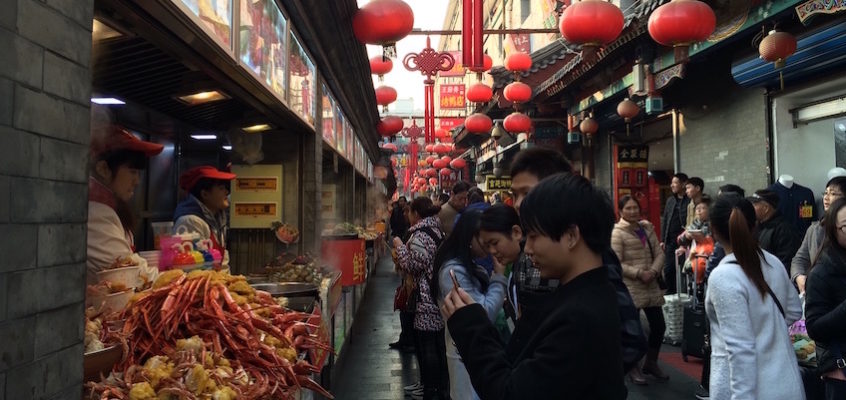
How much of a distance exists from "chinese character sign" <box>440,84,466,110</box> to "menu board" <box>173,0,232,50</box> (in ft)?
67.1

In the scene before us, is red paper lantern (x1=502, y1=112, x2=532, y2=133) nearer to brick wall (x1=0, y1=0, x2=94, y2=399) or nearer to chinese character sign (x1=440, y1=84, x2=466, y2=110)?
brick wall (x1=0, y1=0, x2=94, y2=399)

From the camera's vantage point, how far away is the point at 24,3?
1558mm

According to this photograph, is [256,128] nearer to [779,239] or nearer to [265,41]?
[265,41]

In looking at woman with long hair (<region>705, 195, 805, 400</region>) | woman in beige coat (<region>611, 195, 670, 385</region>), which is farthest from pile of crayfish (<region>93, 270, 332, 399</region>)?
woman in beige coat (<region>611, 195, 670, 385</region>)

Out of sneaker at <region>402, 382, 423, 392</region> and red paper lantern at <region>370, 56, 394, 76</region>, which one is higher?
red paper lantern at <region>370, 56, 394, 76</region>

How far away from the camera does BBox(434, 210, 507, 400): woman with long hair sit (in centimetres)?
364

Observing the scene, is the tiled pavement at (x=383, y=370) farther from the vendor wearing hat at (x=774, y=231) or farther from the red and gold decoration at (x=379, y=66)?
the red and gold decoration at (x=379, y=66)

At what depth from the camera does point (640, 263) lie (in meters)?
5.79

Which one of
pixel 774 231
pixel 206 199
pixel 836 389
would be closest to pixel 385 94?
pixel 206 199

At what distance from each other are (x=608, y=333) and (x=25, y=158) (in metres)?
1.74

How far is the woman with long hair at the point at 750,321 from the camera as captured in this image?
2.73m

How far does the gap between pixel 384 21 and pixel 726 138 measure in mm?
6618

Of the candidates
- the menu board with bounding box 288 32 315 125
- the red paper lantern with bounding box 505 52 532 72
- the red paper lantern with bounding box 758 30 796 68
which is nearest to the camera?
the menu board with bounding box 288 32 315 125

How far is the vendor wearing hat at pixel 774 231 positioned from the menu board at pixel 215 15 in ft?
17.6
